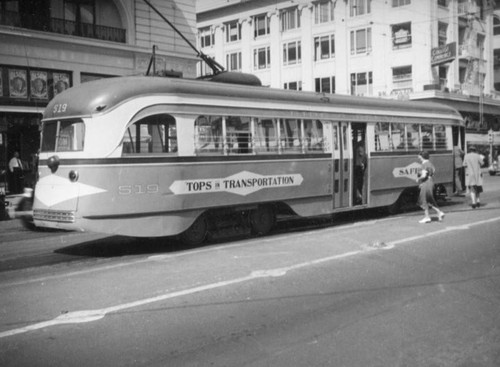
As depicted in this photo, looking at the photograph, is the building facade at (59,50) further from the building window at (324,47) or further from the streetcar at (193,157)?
the building window at (324,47)

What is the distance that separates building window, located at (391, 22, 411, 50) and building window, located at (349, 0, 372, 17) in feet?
8.52

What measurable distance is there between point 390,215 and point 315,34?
3516 centimetres

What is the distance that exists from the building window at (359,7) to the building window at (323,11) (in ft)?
6.10

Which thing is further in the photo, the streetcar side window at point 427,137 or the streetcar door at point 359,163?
the streetcar side window at point 427,137

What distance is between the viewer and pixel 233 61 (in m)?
54.3

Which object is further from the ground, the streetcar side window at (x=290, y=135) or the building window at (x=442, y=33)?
the building window at (x=442, y=33)

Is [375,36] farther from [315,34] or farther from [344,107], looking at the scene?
[344,107]

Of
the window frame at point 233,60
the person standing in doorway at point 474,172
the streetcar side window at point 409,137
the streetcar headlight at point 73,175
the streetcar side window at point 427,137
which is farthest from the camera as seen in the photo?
the window frame at point 233,60

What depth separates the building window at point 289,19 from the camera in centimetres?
4891

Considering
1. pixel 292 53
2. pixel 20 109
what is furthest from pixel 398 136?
pixel 292 53

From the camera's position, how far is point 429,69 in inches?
1642

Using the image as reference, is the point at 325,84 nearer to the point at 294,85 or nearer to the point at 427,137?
the point at 294,85

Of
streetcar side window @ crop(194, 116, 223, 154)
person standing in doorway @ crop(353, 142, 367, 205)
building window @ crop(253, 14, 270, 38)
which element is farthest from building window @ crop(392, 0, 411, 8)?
streetcar side window @ crop(194, 116, 223, 154)

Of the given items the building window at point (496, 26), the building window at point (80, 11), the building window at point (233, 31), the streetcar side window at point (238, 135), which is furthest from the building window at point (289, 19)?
the streetcar side window at point (238, 135)
